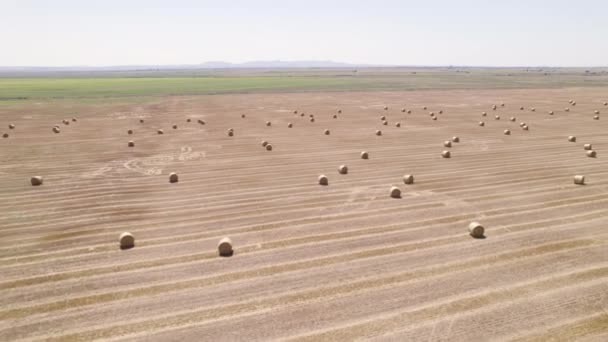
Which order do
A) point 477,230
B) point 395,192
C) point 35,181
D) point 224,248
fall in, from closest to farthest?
point 224,248 < point 477,230 < point 395,192 < point 35,181

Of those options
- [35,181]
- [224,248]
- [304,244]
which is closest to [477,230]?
[304,244]

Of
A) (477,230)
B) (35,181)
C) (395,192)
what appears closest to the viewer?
(477,230)

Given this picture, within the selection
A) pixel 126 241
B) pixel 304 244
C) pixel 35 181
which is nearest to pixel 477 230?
pixel 304 244

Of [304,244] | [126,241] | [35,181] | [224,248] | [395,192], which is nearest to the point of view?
[224,248]

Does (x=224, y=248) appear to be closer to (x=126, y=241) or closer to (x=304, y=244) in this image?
(x=304, y=244)

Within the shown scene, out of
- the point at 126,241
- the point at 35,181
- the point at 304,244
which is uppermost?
the point at 35,181

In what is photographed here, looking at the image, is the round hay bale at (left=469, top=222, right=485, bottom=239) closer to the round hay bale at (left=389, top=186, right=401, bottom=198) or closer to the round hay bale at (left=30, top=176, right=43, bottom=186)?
the round hay bale at (left=389, top=186, right=401, bottom=198)

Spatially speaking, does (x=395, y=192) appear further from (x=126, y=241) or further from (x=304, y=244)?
(x=126, y=241)

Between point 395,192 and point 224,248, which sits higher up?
point 395,192

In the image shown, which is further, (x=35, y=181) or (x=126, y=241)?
(x=35, y=181)

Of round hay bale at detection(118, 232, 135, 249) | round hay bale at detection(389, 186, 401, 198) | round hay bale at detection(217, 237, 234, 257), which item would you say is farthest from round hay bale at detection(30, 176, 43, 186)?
round hay bale at detection(389, 186, 401, 198)
